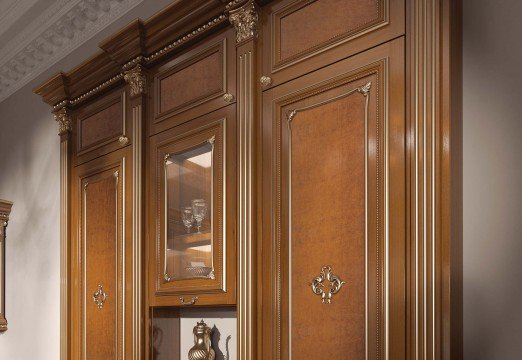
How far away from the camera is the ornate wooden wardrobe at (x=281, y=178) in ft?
4.59

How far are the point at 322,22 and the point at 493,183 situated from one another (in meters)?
0.65

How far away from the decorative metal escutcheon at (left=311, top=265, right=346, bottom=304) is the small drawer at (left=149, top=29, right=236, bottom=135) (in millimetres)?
660

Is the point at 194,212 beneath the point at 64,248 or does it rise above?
above

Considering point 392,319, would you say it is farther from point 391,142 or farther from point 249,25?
point 249,25

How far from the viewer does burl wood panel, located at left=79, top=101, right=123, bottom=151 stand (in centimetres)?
261

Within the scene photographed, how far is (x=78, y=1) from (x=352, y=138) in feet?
6.48

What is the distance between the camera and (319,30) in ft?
5.63

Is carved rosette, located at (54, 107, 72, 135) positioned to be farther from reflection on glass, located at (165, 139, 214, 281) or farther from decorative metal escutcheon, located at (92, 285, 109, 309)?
reflection on glass, located at (165, 139, 214, 281)

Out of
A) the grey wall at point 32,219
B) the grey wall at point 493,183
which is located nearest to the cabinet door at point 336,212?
the grey wall at point 493,183

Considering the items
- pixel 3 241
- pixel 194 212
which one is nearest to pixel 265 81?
pixel 194 212

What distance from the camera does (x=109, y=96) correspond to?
8.83 ft

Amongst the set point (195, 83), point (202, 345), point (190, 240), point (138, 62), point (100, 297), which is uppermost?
point (138, 62)

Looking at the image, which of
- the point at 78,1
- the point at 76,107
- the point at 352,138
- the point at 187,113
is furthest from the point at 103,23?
the point at 352,138

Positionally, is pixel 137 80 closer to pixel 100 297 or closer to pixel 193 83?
pixel 193 83
